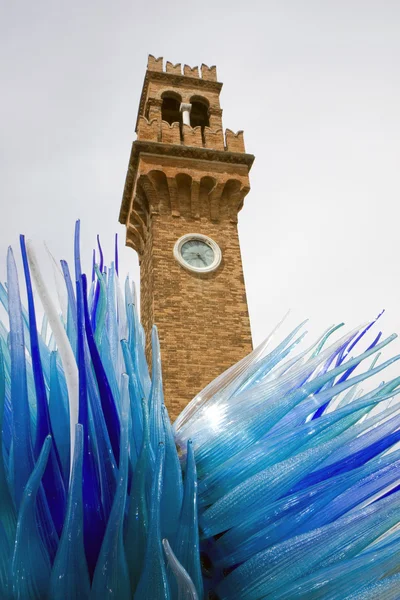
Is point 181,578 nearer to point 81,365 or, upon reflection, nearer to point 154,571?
point 154,571

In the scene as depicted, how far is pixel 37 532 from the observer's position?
2.37 meters

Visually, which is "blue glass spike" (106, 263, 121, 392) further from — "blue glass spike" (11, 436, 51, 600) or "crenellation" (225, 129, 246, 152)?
"crenellation" (225, 129, 246, 152)

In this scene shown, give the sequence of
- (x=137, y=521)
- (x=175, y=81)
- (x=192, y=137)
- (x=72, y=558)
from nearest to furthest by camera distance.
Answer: (x=72, y=558), (x=137, y=521), (x=192, y=137), (x=175, y=81)

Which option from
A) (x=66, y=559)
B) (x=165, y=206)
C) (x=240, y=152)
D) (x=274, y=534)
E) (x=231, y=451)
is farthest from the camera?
(x=240, y=152)

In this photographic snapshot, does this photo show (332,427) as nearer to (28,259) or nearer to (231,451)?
(231,451)

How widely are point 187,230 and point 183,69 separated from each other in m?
5.21

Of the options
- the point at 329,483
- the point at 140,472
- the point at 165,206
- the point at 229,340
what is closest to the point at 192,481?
the point at 140,472

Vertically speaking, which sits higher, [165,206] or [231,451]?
[165,206]

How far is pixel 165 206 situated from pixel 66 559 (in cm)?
931

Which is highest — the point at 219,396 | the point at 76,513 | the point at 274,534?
the point at 219,396

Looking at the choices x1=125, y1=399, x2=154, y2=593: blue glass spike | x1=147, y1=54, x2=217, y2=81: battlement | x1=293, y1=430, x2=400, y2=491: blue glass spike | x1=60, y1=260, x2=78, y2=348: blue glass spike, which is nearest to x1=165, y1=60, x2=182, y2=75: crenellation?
x1=147, y1=54, x2=217, y2=81: battlement

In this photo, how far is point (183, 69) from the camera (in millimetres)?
13742

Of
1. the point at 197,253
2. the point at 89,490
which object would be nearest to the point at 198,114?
the point at 197,253

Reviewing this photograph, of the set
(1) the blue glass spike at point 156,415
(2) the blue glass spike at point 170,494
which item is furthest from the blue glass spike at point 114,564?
(1) the blue glass spike at point 156,415
